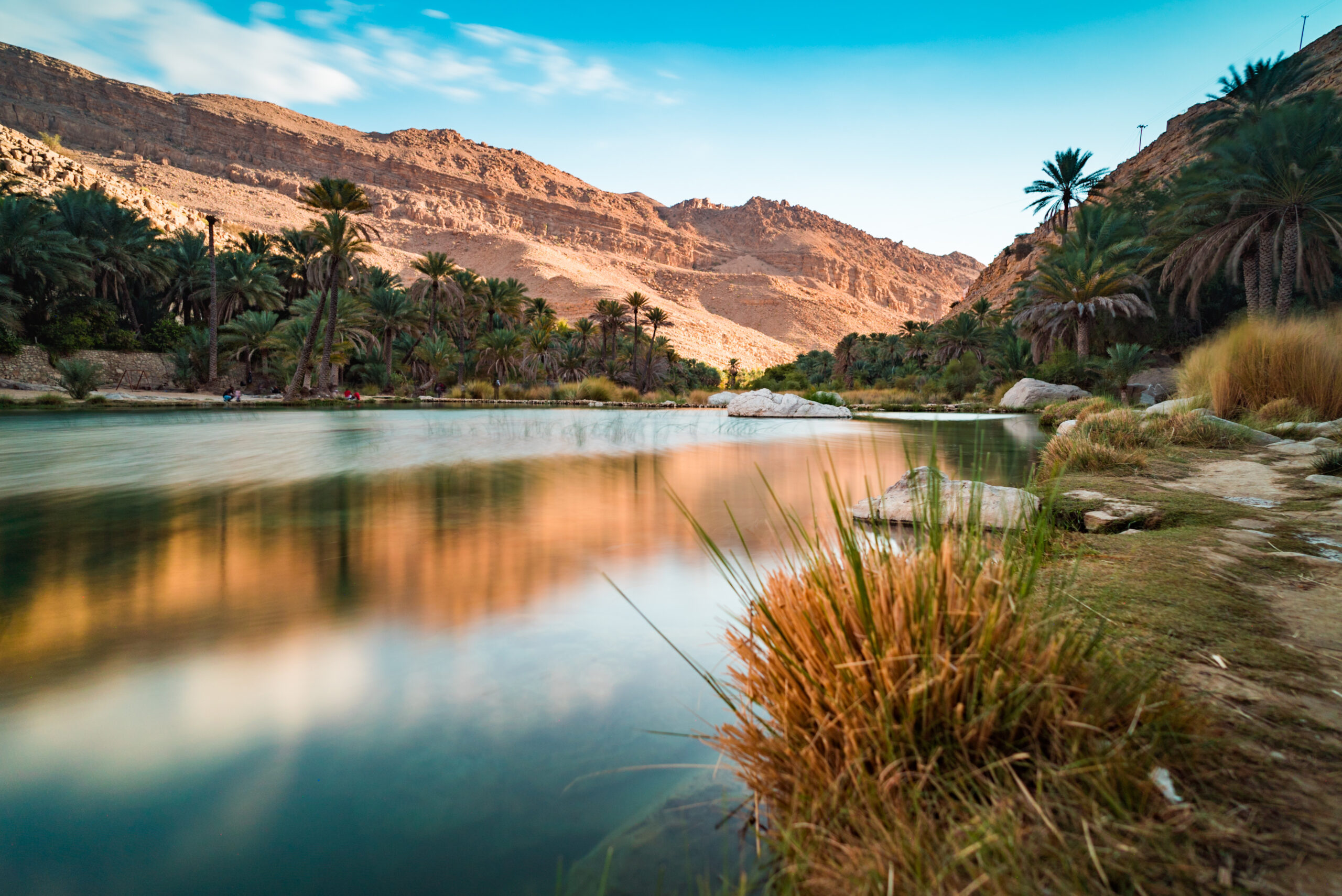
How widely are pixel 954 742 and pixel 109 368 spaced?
1642 inches

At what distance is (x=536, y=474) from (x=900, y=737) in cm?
655

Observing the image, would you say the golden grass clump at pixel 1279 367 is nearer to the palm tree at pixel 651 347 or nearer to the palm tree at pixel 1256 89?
the palm tree at pixel 1256 89

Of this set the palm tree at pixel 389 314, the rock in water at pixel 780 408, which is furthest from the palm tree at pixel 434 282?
the rock in water at pixel 780 408

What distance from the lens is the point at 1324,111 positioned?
57.9ft

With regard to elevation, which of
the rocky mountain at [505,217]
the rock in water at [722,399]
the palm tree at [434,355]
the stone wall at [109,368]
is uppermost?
the rocky mountain at [505,217]

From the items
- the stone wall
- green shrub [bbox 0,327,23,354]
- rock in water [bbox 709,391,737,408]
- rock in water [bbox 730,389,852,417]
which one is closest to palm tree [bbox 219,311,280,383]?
the stone wall

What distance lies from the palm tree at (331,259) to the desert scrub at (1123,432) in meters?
29.7

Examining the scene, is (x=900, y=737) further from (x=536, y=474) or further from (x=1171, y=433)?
(x=1171, y=433)

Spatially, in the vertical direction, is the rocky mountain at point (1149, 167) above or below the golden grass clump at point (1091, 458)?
above

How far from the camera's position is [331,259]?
28.5 meters

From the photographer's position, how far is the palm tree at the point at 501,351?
136 feet

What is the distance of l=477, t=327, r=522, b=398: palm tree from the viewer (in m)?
41.3

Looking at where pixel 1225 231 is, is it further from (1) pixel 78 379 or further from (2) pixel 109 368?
(2) pixel 109 368

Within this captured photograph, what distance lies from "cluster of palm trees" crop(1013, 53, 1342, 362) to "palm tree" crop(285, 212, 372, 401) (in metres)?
32.3
